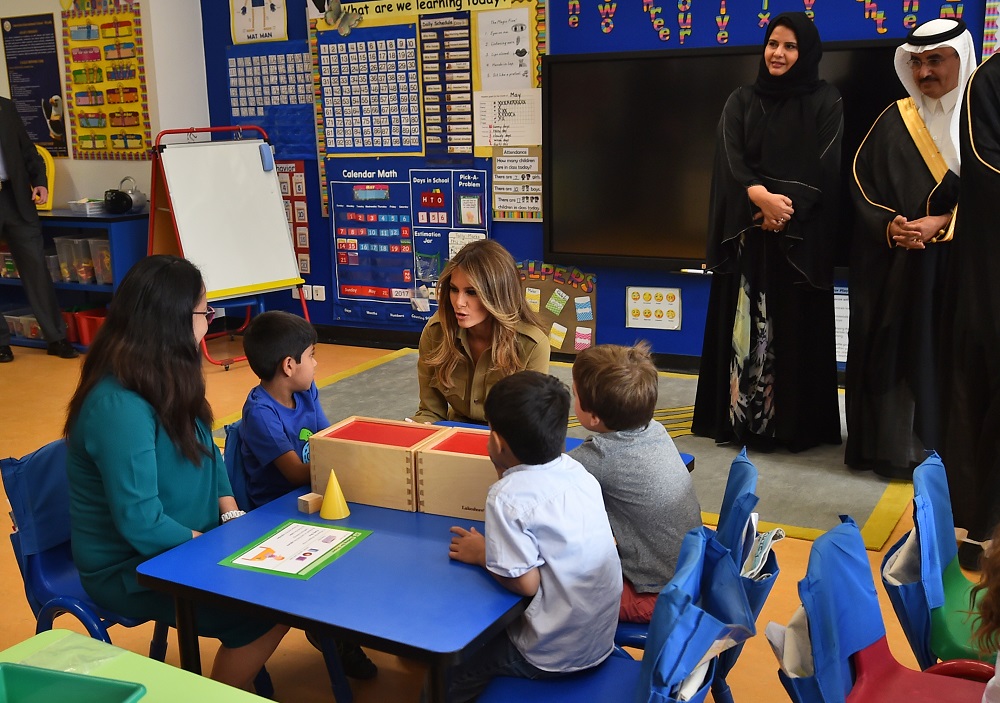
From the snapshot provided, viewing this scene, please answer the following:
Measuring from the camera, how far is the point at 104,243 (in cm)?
615

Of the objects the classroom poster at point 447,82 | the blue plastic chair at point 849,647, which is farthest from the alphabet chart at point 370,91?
the blue plastic chair at point 849,647

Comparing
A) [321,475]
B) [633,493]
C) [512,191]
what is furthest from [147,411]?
[512,191]

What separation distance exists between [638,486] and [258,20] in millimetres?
5281

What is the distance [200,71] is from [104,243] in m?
1.39

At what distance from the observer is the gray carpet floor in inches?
139

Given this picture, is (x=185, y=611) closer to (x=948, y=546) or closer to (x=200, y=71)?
(x=948, y=546)

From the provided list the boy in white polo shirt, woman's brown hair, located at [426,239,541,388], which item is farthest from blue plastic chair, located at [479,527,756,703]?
woman's brown hair, located at [426,239,541,388]

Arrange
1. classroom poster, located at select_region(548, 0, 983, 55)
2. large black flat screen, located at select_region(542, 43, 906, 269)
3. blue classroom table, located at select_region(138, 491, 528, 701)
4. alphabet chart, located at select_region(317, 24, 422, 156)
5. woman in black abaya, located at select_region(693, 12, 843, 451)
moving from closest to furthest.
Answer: blue classroom table, located at select_region(138, 491, 528, 701) → woman in black abaya, located at select_region(693, 12, 843, 451) → classroom poster, located at select_region(548, 0, 983, 55) → large black flat screen, located at select_region(542, 43, 906, 269) → alphabet chart, located at select_region(317, 24, 422, 156)

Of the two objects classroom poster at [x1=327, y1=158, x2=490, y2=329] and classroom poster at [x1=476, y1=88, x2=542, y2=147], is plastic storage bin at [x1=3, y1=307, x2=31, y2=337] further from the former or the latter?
classroom poster at [x1=476, y1=88, x2=542, y2=147]

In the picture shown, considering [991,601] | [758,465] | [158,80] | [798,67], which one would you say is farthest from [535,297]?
[991,601]

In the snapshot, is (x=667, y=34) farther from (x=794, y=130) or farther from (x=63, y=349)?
(x=63, y=349)

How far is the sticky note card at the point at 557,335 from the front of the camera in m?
5.81

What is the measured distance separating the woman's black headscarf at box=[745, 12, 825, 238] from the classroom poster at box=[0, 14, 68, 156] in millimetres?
5020

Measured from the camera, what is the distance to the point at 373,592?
64.0 inches
